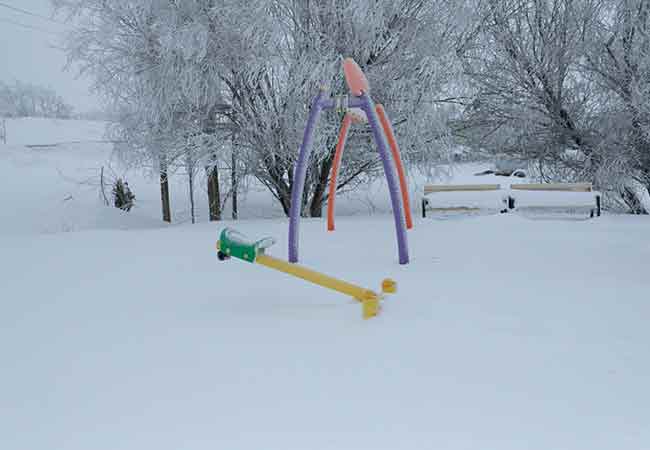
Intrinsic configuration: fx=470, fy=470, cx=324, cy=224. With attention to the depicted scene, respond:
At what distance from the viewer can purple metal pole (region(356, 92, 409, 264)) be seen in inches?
107

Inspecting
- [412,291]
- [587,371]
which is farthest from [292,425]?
[412,291]

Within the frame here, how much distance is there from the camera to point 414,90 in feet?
16.5

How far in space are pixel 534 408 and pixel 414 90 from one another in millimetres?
4260

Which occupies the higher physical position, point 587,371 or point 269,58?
point 269,58

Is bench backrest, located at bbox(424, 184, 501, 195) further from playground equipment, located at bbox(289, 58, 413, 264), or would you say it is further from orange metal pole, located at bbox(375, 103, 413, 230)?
playground equipment, located at bbox(289, 58, 413, 264)

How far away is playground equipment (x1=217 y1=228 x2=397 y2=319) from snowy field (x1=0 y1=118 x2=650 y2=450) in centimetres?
7

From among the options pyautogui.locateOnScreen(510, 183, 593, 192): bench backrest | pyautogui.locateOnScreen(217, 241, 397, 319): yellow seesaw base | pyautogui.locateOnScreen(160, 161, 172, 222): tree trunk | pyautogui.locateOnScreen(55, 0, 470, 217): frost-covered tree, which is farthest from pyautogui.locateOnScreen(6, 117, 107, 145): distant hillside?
pyautogui.locateOnScreen(217, 241, 397, 319): yellow seesaw base

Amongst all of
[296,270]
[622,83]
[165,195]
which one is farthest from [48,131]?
[296,270]

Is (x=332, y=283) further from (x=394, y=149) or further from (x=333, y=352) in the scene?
(x=394, y=149)

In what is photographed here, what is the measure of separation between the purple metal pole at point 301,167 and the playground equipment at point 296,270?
2.57 feet

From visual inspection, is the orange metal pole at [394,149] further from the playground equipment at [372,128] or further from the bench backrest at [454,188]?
the bench backrest at [454,188]

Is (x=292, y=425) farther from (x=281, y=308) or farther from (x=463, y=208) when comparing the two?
(x=463, y=208)

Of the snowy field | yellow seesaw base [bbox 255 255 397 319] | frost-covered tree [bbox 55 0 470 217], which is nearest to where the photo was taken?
the snowy field

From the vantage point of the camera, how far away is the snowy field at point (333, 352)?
1194 millimetres
